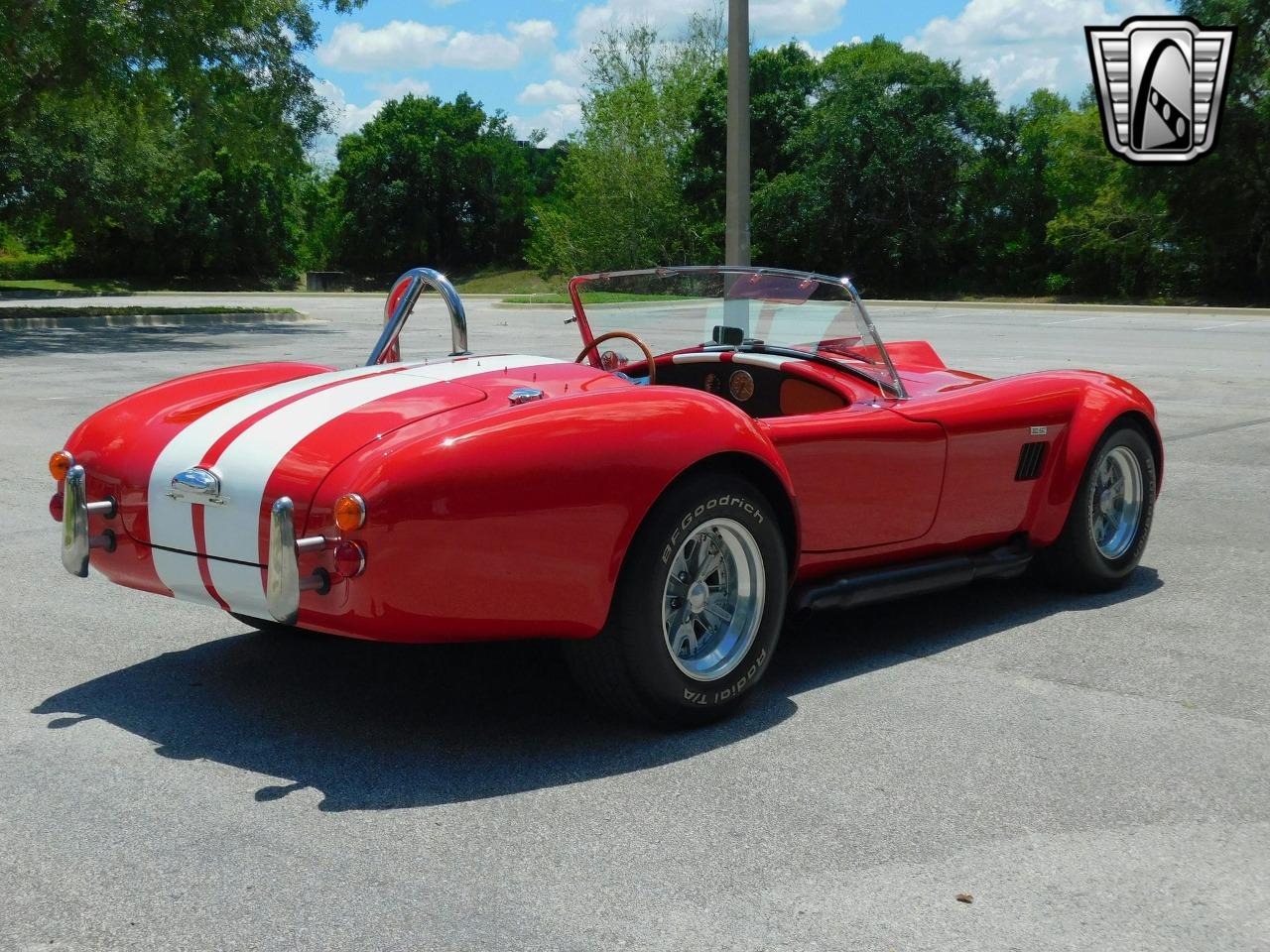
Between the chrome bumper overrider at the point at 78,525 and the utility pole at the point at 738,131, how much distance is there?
7.10m

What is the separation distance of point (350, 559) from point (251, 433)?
0.63m

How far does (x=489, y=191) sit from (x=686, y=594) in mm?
68841

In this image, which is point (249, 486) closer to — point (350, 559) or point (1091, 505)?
point (350, 559)

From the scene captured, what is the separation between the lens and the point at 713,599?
12.9 ft

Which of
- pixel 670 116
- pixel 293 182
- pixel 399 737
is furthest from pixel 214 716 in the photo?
pixel 293 182

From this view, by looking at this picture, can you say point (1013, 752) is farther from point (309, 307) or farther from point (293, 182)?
point (293, 182)

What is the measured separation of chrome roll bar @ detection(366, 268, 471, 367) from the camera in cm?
462

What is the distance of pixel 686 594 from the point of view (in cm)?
383

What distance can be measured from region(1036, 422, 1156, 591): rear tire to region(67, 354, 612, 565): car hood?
207 cm

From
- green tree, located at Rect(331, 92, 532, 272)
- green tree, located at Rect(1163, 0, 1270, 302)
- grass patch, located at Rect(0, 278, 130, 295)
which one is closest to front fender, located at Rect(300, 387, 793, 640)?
green tree, located at Rect(1163, 0, 1270, 302)

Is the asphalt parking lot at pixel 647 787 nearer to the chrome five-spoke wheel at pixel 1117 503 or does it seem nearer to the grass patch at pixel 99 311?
the chrome five-spoke wheel at pixel 1117 503

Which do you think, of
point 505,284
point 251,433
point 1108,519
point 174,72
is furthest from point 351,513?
point 505,284

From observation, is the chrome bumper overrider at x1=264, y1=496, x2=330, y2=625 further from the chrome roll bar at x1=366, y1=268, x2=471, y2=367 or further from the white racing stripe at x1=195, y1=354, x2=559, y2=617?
the chrome roll bar at x1=366, y1=268, x2=471, y2=367

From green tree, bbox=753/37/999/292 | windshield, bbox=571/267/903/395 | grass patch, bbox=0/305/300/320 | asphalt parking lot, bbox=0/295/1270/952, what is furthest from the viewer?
green tree, bbox=753/37/999/292
